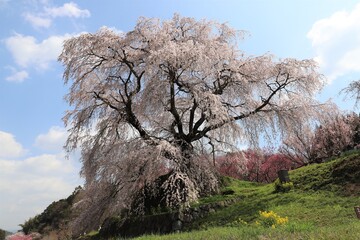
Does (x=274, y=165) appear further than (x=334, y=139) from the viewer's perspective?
Yes

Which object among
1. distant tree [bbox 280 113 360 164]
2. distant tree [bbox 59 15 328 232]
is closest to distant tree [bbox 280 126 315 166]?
distant tree [bbox 280 113 360 164]

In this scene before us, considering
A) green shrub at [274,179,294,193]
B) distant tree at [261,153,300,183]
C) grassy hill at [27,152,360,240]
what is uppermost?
distant tree at [261,153,300,183]

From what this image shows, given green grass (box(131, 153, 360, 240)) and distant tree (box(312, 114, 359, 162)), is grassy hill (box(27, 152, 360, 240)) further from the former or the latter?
distant tree (box(312, 114, 359, 162))

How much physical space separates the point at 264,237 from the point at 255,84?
1241cm

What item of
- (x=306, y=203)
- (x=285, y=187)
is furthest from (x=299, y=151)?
(x=306, y=203)

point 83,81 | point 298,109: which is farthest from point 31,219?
point 298,109

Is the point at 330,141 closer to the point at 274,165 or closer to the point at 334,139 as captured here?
the point at 334,139

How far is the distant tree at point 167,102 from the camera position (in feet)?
48.2

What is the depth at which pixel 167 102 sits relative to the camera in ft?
54.7

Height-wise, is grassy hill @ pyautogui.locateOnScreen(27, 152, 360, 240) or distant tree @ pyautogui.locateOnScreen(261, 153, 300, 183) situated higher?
distant tree @ pyautogui.locateOnScreen(261, 153, 300, 183)

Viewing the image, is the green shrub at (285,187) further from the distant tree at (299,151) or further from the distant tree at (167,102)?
the distant tree at (299,151)

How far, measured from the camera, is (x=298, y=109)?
16.2m

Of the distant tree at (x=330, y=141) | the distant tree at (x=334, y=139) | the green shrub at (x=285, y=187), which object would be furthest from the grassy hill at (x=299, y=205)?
the distant tree at (x=334, y=139)

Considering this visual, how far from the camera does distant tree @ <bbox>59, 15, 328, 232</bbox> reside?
14688mm
